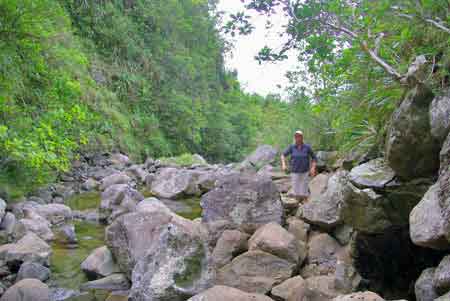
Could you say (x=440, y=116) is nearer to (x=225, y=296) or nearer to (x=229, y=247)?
(x=225, y=296)

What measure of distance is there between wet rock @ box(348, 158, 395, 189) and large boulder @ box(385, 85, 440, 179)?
0.18 meters

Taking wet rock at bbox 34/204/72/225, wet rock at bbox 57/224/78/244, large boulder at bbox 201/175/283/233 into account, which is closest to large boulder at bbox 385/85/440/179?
large boulder at bbox 201/175/283/233

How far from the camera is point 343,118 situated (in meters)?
Result: 6.30

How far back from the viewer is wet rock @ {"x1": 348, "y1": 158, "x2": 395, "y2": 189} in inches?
158

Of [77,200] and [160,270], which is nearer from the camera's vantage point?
[160,270]

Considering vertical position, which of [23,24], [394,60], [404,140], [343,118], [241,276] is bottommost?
[241,276]

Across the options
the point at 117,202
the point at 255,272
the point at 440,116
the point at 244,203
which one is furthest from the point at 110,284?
the point at 440,116

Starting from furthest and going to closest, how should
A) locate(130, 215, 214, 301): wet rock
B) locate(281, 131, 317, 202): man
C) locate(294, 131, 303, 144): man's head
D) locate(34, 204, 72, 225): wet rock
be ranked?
locate(34, 204, 72, 225): wet rock
locate(281, 131, 317, 202): man
locate(294, 131, 303, 144): man's head
locate(130, 215, 214, 301): wet rock

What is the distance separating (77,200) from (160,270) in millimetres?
6942

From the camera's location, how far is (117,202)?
353 inches

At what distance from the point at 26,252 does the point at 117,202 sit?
321 cm

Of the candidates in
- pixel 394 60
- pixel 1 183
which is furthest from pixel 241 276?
pixel 1 183

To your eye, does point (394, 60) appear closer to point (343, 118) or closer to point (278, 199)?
point (343, 118)

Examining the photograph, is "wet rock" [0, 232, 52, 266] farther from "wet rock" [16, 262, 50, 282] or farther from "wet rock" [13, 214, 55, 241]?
"wet rock" [13, 214, 55, 241]
